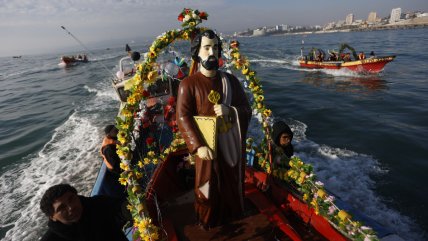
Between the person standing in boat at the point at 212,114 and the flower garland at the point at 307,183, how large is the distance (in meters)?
0.93

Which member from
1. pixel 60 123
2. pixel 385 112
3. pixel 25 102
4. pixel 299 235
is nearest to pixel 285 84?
pixel 385 112

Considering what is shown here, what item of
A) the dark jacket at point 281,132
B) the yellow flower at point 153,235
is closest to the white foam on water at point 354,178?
the dark jacket at point 281,132

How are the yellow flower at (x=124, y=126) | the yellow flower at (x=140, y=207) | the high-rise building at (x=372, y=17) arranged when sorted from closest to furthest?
1. the yellow flower at (x=140, y=207)
2. the yellow flower at (x=124, y=126)
3. the high-rise building at (x=372, y=17)

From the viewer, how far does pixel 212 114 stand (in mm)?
3051

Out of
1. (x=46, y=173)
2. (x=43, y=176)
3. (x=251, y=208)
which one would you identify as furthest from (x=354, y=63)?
(x=43, y=176)

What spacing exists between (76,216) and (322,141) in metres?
9.40

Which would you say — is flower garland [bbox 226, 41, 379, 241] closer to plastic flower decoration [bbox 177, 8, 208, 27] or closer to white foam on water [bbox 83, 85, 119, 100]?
plastic flower decoration [bbox 177, 8, 208, 27]

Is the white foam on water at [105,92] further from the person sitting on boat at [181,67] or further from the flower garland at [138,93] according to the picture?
the flower garland at [138,93]

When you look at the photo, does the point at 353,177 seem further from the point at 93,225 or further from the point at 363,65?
the point at 363,65

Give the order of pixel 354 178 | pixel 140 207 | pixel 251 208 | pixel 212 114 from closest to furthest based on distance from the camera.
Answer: pixel 212 114 < pixel 140 207 < pixel 251 208 < pixel 354 178

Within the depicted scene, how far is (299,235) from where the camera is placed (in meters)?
3.47

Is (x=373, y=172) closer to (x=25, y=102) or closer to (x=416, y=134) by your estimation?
(x=416, y=134)

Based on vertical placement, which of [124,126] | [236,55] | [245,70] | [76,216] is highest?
[236,55]

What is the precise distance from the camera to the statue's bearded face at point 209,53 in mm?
2943
